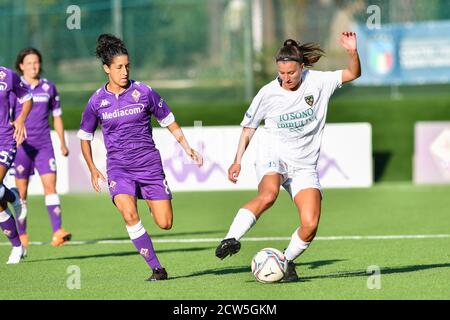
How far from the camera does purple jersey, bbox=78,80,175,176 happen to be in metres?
9.11

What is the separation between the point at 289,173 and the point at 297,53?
1007 millimetres

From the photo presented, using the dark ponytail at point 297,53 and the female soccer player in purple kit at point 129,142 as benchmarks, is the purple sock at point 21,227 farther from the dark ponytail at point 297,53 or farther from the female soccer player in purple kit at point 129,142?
the dark ponytail at point 297,53

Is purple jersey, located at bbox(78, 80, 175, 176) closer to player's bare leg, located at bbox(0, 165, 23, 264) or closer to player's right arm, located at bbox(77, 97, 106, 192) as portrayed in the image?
player's right arm, located at bbox(77, 97, 106, 192)

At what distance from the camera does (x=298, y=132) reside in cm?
892

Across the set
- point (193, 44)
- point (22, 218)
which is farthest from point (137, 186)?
point (193, 44)

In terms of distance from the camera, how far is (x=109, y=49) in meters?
8.98

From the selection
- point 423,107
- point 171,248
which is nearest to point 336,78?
point 171,248

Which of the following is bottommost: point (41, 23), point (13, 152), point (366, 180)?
point (366, 180)

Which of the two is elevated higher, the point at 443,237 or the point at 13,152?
the point at 13,152

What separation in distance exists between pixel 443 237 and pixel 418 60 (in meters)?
12.7

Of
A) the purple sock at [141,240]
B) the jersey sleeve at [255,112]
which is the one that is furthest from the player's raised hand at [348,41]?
the purple sock at [141,240]

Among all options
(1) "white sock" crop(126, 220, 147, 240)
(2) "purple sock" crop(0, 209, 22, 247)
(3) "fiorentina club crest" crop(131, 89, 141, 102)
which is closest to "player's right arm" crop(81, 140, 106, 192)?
(1) "white sock" crop(126, 220, 147, 240)

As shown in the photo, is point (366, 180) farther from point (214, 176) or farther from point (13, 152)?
point (13, 152)
